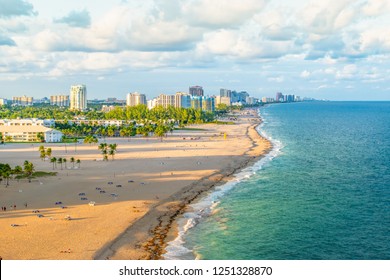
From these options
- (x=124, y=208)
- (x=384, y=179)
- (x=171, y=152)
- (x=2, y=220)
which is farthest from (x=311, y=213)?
(x=171, y=152)

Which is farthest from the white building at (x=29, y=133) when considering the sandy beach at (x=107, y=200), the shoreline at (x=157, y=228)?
the shoreline at (x=157, y=228)

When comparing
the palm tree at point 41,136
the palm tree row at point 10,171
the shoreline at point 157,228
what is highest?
the palm tree at point 41,136

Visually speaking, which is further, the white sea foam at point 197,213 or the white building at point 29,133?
the white building at point 29,133

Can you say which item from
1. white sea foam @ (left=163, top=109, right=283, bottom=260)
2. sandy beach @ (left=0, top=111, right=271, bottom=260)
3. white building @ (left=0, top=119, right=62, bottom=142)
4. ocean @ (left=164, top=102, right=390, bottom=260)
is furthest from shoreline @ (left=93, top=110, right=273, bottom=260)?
white building @ (left=0, top=119, right=62, bottom=142)

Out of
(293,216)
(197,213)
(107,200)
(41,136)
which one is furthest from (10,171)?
(41,136)

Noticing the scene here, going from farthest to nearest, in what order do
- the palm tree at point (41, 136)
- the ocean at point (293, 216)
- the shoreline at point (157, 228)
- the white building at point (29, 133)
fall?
the white building at point (29, 133) < the palm tree at point (41, 136) < the ocean at point (293, 216) < the shoreline at point (157, 228)

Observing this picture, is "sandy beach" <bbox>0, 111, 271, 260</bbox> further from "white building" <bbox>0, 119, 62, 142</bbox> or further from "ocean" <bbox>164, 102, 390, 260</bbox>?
"white building" <bbox>0, 119, 62, 142</bbox>

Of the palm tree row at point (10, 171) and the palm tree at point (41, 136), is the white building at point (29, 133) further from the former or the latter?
the palm tree row at point (10, 171)

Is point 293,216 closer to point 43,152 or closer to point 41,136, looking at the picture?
point 43,152
